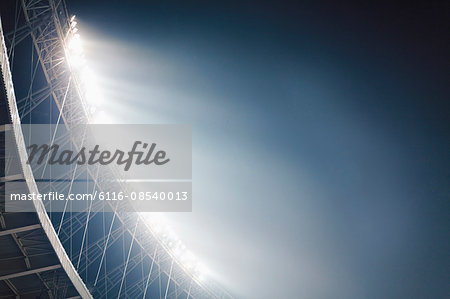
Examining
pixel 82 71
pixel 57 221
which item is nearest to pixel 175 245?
pixel 57 221

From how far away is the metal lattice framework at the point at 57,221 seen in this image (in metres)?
16.7

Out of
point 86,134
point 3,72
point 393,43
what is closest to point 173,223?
point 86,134

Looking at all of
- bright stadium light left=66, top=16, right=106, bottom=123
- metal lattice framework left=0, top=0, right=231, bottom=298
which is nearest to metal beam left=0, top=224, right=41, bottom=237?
metal lattice framework left=0, top=0, right=231, bottom=298

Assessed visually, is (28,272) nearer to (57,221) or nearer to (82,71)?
(57,221)

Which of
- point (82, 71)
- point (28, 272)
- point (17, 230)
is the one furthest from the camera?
point (82, 71)

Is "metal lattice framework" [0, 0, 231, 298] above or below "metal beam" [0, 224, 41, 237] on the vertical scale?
above

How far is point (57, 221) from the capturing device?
25031 millimetres

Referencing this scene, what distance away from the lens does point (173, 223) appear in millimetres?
36125

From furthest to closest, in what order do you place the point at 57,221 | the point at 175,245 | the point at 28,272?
the point at 175,245, the point at 57,221, the point at 28,272

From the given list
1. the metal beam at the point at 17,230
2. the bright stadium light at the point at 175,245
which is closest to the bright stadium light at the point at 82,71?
the bright stadium light at the point at 175,245

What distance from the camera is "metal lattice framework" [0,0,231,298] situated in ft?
54.8

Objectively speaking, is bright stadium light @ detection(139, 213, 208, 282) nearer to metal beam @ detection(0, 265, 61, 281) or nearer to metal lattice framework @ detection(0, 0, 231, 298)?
metal lattice framework @ detection(0, 0, 231, 298)

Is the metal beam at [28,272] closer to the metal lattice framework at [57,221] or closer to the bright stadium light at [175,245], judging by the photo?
the metal lattice framework at [57,221]

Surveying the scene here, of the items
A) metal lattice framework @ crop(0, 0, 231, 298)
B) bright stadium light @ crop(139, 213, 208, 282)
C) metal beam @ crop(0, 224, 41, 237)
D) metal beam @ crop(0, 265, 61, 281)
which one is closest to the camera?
metal beam @ crop(0, 224, 41, 237)
